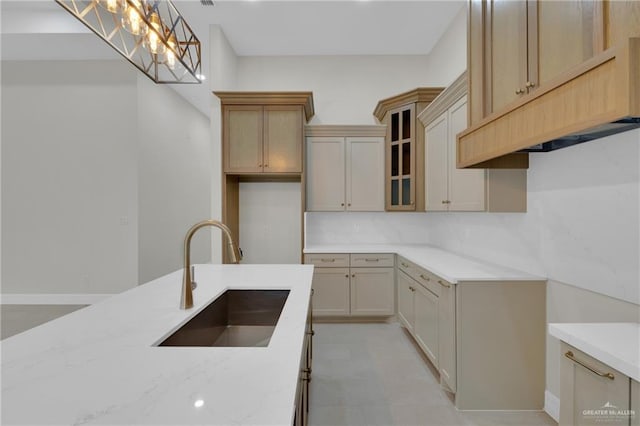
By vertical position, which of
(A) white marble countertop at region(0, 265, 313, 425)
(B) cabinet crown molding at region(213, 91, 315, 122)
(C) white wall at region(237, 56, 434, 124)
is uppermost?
(C) white wall at region(237, 56, 434, 124)

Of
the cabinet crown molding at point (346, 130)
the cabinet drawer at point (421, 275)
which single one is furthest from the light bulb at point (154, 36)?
the cabinet drawer at point (421, 275)

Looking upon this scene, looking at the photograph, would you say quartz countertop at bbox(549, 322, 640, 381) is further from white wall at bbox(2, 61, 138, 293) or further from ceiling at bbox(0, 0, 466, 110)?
white wall at bbox(2, 61, 138, 293)

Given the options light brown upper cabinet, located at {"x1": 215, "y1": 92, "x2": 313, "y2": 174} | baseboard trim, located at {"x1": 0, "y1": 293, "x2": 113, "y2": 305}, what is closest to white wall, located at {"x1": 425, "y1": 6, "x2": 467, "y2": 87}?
light brown upper cabinet, located at {"x1": 215, "y1": 92, "x2": 313, "y2": 174}

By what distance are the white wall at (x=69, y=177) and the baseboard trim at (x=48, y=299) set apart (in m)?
0.08

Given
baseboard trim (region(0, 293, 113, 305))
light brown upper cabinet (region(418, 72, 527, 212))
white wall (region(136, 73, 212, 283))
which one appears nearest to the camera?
light brown upper cabinet (region(418, 72, 527, 212))

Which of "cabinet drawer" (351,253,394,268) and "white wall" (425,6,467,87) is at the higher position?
"white wall" (425,6,467,87)

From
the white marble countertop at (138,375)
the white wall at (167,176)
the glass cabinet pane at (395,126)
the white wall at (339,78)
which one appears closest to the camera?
the white marble countertop at (138,375)

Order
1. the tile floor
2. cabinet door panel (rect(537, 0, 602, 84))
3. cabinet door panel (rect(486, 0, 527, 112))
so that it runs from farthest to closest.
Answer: the tile floor < cabinet door panel (rect(486, 0, 527, 112)) < cabinet door panel (rect(537, 0, 602, 84))

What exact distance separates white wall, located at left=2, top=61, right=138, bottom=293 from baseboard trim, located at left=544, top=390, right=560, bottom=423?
4828mm

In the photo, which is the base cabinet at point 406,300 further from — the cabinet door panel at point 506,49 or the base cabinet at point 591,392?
the cabinet door panel at point 506,49

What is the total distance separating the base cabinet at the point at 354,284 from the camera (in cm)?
340

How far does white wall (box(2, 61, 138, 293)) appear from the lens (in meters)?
4.12

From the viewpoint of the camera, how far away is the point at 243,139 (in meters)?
3.37

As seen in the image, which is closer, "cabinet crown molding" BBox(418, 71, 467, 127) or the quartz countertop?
the quartz countertop
